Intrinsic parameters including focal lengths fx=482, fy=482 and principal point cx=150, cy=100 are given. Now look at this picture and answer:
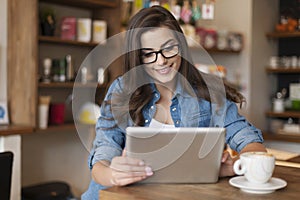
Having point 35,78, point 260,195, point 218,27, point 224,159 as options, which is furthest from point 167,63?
point 218,27

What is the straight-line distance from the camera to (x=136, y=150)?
1300 mm

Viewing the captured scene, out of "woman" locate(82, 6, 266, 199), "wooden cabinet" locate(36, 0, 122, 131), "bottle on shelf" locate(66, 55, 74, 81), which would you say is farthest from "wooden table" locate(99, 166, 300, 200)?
"bottle on shelf" locate(66, 55, 74, 81)

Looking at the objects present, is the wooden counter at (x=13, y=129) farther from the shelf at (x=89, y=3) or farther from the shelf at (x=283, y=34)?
the shelf at (x=283, y=34)

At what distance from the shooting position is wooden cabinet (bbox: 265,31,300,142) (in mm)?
4637

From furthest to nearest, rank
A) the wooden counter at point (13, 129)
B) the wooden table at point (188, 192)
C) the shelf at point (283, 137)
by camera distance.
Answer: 1. the shelf at point (283, 137)
2. the wooden counter at point (13, 129)
3. the wooden table at point (188, 192)

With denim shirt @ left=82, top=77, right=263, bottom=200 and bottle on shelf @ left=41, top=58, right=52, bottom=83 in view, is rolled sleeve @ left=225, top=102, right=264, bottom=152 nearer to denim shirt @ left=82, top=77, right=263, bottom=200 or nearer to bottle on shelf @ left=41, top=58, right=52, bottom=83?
denim shirt @ left=82, top=77, right=263, bottom=200

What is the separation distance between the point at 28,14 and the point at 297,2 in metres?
2.87

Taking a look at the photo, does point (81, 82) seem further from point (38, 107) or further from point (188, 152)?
point (188, 152)

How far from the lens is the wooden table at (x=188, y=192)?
1212 millimetres

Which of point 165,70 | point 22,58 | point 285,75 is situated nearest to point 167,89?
point 165,70

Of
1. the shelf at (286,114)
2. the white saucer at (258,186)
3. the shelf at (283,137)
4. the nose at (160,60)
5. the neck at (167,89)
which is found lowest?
the shelf at (283,137)

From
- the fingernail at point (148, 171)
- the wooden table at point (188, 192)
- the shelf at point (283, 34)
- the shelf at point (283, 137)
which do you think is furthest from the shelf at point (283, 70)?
the fingernail at point (148, 171)

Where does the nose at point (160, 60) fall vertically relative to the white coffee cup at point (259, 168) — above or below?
above

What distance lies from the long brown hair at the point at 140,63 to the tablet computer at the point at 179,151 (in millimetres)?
354
